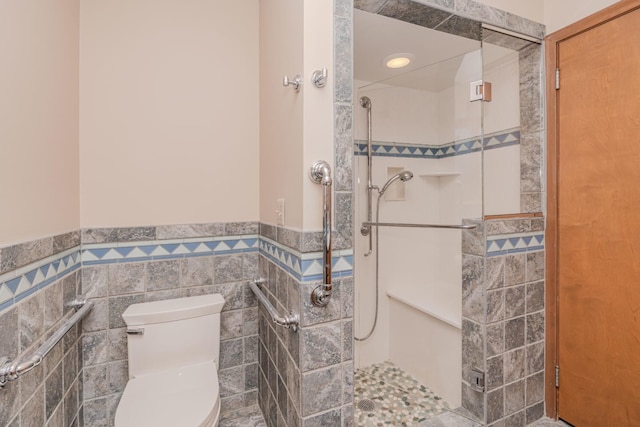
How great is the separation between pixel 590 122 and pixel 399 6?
3.58 feet

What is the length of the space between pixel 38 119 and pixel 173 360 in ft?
3.77

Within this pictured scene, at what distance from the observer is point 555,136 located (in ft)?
5.32

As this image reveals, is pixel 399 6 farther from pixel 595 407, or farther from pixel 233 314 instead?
pixel 595 407

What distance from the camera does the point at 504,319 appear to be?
5.16 feet

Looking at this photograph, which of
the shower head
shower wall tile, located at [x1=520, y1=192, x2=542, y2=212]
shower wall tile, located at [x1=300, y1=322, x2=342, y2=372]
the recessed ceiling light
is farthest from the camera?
the shower head

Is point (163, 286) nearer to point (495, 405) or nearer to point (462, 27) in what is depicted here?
point (495, 405)

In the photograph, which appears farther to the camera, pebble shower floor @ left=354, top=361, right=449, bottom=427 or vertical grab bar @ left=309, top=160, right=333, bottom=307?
pebble shower floor @ left=354, top=361, right=449, bottom=427

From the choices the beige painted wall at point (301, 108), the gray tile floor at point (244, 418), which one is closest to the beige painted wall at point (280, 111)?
the beige painted wall at point (301, 108)


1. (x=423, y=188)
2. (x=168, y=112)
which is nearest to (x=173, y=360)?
(x=168, y=112)

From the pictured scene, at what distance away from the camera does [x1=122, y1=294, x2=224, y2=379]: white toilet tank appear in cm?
139

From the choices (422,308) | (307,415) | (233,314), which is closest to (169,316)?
(233,314)

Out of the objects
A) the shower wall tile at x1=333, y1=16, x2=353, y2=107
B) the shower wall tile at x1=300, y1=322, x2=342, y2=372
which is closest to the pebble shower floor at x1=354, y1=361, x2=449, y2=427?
the shower wall tile at x1=300, y1=322, x2=342, y2=372

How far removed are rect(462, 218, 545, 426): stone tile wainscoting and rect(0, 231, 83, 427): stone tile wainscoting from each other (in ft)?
6.15

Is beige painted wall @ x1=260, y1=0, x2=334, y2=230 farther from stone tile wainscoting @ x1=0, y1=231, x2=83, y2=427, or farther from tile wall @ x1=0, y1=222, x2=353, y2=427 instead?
stone tile wainscoting @ x1=0, y1=231, x2=83, y2=427
